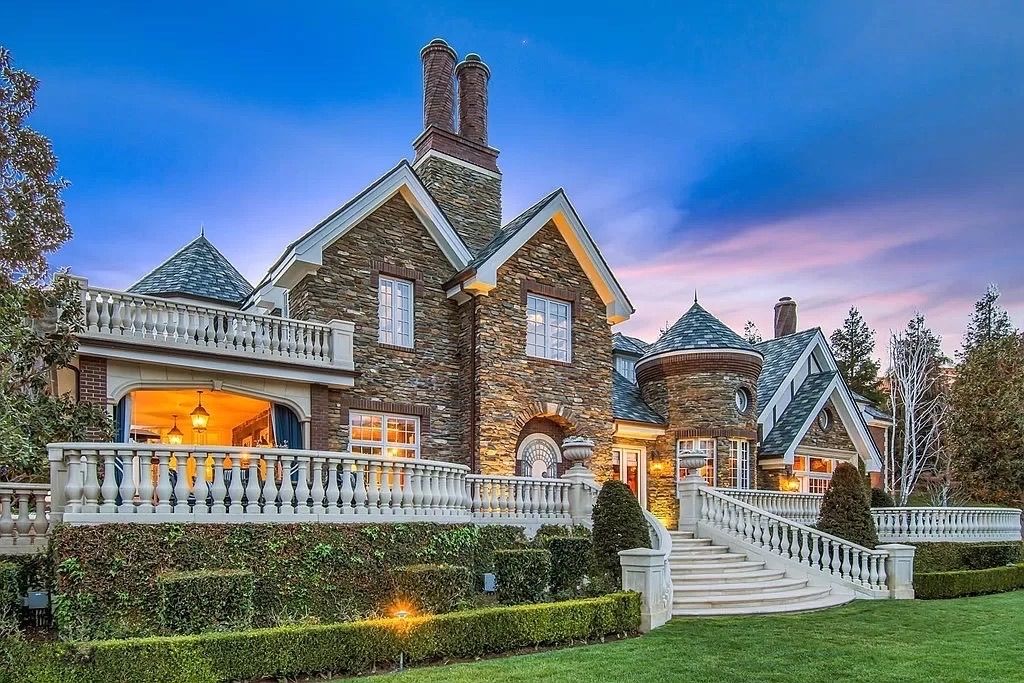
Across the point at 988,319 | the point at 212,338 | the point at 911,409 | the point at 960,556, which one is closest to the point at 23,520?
the point at 212,338

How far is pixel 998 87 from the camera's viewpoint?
51.2ft

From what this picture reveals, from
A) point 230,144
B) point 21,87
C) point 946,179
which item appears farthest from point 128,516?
point 946,179

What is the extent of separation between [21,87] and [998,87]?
19058mm

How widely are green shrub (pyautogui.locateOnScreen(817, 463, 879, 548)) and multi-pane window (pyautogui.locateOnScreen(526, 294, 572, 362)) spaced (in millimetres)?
7028

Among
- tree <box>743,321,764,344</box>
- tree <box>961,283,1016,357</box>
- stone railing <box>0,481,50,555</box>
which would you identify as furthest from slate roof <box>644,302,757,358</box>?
tree <box>743,321,764,344</box>

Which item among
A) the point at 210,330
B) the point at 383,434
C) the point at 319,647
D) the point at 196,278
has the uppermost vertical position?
the point at 196,278

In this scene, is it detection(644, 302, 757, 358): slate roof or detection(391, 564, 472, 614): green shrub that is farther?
detection(644, 302, 757, 358): slate roof

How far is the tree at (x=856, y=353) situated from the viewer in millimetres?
53469

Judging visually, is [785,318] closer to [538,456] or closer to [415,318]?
[538,456]

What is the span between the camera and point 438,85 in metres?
20.2

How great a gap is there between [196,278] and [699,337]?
14.5 meters

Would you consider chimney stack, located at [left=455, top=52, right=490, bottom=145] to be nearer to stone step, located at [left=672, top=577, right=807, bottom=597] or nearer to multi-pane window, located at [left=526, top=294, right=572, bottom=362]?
multi-pane window, located at [left=526, top=294, right=572, bottom=362]

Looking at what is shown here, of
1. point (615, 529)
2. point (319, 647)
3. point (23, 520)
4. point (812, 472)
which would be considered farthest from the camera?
point (812, 472)

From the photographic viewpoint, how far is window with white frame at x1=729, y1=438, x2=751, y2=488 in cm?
2108
